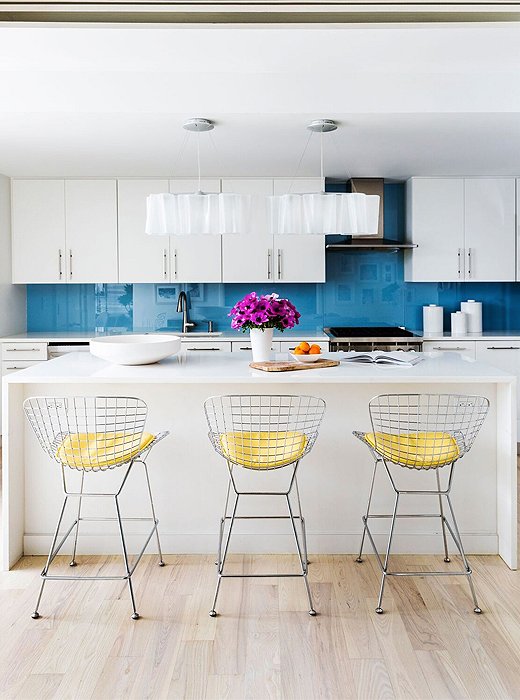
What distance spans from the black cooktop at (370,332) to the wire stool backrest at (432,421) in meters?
2.11

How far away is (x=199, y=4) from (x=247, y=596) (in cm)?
255

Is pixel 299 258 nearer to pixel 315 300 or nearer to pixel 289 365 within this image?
pixel 315 300

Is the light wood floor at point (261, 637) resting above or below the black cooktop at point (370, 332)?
below

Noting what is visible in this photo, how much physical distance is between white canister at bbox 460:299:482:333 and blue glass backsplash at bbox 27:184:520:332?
28 centimetres

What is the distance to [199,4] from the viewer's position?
9.45 ft

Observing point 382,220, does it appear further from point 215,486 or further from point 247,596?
point 247,596

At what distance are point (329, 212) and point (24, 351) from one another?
10.1ft

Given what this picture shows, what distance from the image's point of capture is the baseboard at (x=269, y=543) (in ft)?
11.1

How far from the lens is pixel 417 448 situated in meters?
2.89

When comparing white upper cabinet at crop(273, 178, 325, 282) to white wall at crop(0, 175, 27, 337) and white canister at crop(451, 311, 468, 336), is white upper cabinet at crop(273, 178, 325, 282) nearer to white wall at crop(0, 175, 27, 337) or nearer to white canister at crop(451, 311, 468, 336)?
white canister at crop(451, 311, 468, 336)

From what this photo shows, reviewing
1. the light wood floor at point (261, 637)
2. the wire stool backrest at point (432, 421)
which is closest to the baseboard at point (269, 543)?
the light wood floor at point (261, 637)

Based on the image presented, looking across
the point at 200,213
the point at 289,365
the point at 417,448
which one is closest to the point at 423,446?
the point at 417,448

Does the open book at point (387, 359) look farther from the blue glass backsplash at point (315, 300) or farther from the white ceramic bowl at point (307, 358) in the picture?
the blue glass backsplash at point (315, 300)

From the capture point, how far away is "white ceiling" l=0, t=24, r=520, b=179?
10.7 ft
